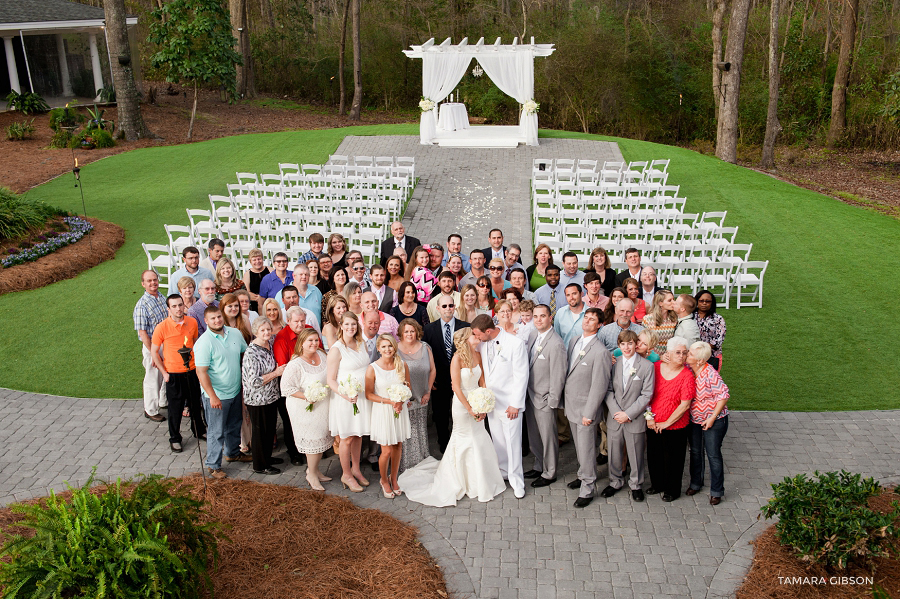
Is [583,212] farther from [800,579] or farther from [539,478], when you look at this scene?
[800,579]

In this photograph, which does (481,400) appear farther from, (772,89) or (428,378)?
(772,89)

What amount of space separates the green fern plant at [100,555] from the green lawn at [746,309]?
4.18m

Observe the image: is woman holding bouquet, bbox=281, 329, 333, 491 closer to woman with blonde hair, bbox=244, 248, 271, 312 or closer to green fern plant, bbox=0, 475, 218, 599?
green fern plant, bbox=0, 475, 218, 599

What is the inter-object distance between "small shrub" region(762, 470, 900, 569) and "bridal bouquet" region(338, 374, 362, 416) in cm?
345

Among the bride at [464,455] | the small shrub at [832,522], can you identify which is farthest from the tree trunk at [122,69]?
the small shrub at [832,522]

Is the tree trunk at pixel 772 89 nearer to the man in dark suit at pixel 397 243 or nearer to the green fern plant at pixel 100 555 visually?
the man in dark suit at pixel 397 243

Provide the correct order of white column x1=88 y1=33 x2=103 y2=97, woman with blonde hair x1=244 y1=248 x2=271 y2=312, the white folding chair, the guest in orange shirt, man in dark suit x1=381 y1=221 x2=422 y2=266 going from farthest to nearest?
white column x1=88 y1=33 x2=103 y2=97 → the white folding chair → man in dark suit x1=381 y1=221 x2=422 y2=266 → woman with blonde hair x1=244 y1=248 x2=271 y2=312 → the guest in orange shirt

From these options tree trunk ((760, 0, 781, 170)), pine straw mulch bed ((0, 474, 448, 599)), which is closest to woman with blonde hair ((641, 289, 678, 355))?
pine straw mulch bed ((0, 474, 448, 599))

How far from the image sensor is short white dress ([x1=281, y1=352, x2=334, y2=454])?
6.55 metres

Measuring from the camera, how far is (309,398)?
21.1 feet

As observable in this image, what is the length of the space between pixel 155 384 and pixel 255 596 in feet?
11.3

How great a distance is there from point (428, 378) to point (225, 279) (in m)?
2.85

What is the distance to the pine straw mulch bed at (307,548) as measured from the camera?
17.5ft

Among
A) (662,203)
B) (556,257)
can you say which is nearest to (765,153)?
(662,203)
